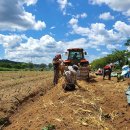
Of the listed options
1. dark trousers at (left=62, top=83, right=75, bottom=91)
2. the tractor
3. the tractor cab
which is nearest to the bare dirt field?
dark trousers at (left=62, top=83, right=75, bottom=91)

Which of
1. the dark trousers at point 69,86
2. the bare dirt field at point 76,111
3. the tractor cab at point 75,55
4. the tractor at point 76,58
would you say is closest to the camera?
the bare dirt field at point 76,111

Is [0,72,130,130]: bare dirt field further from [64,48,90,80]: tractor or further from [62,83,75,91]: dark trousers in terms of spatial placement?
[64,48,90,80]: tractor

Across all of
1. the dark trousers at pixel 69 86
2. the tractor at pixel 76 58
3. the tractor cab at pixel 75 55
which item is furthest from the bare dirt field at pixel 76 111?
the tractor cab at pixel 75 55

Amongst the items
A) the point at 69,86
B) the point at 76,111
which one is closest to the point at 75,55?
the point at 69,86

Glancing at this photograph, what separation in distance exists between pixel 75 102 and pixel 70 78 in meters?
2.95

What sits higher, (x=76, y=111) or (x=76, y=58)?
(x=76, y=58)

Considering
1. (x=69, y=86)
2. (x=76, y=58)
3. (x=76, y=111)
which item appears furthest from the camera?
(x=76, y=58)

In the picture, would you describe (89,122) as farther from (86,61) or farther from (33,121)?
(86,61)

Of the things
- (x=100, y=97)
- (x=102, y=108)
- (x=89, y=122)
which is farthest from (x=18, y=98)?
(x=89, y=122)

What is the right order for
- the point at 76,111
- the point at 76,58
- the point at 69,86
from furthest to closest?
the point at 76,58 < the point at 69,86 < the point at 76,111

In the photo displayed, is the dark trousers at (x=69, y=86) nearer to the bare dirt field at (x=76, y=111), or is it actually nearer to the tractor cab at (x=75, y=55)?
the bare dirt field at (x=76, y=111)

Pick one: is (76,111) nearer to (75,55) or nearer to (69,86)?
(69,86)

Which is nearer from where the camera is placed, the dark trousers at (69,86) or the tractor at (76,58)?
the dark trousers at (69,86)

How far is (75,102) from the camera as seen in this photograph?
45.3 feet
